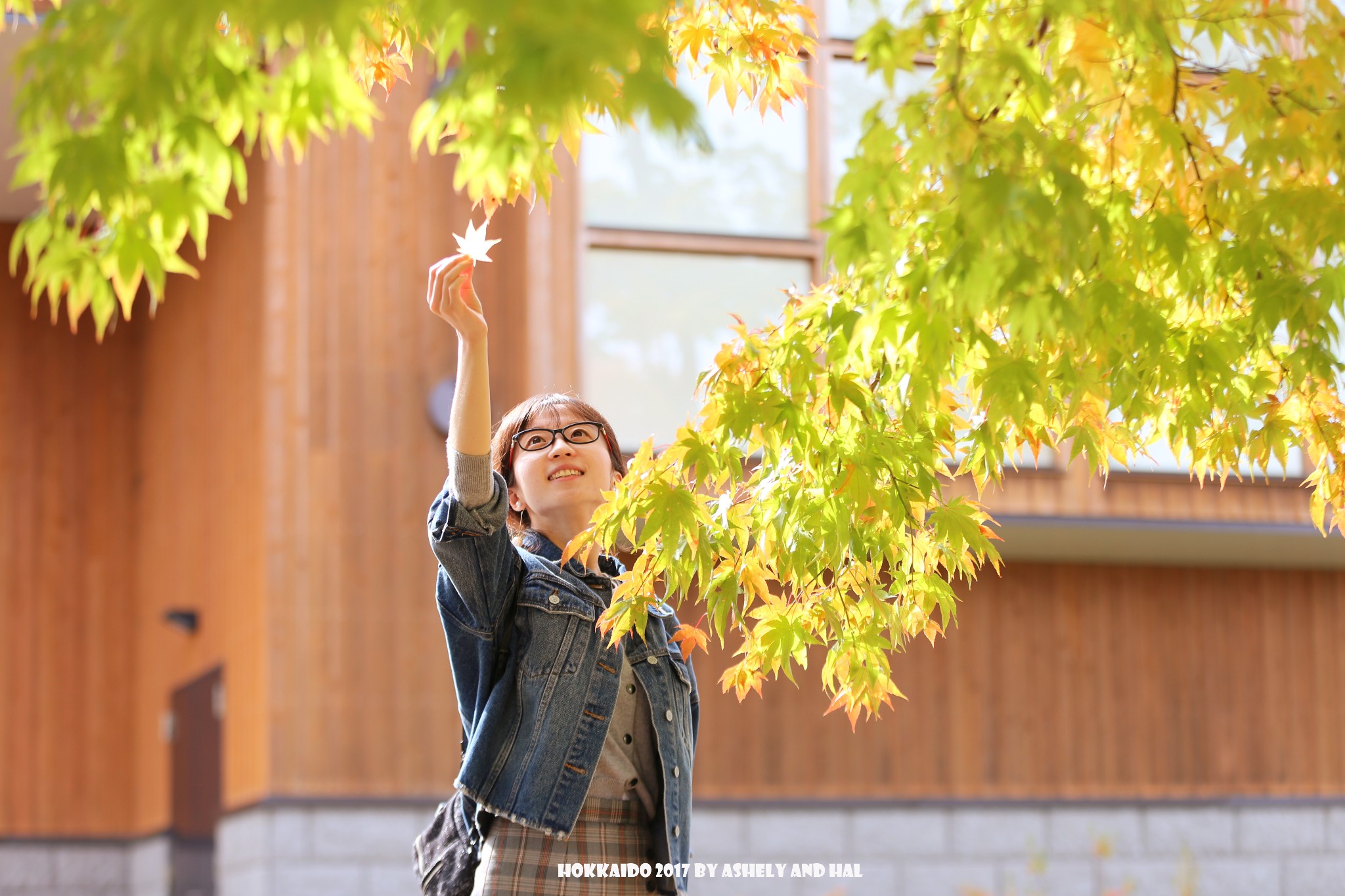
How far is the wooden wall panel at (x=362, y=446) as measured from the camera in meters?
8.82

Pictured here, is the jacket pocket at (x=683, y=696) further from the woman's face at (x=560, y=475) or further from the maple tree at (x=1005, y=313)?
the woman's face at (x=560, y=475)

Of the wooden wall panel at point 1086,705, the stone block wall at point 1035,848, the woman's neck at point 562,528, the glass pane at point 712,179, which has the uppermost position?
the glass pane at point 712,179

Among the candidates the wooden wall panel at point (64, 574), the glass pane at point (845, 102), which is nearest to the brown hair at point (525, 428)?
the glass pane at point (845, 102)

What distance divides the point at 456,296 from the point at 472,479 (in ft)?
1.27

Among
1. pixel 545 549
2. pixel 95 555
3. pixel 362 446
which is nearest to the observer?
pixel 545 549

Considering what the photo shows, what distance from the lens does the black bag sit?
134 inches

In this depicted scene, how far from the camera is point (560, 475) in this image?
12.1 feet

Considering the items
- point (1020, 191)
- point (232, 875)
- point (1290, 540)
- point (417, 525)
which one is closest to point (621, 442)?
point (417, 525)

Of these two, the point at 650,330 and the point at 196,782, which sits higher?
the point at 650,330

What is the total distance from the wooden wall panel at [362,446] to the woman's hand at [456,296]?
5.75m

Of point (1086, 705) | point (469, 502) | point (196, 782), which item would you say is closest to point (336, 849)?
point (196, 782)

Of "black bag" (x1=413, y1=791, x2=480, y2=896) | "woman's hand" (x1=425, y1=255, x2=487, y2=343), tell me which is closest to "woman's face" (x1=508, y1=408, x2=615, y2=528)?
"woman's hand" (x1=425, y1=255, x2=487, y2=343)

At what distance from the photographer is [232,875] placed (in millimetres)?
9375

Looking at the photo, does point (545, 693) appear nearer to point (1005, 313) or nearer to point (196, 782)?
point (1005, 313)
